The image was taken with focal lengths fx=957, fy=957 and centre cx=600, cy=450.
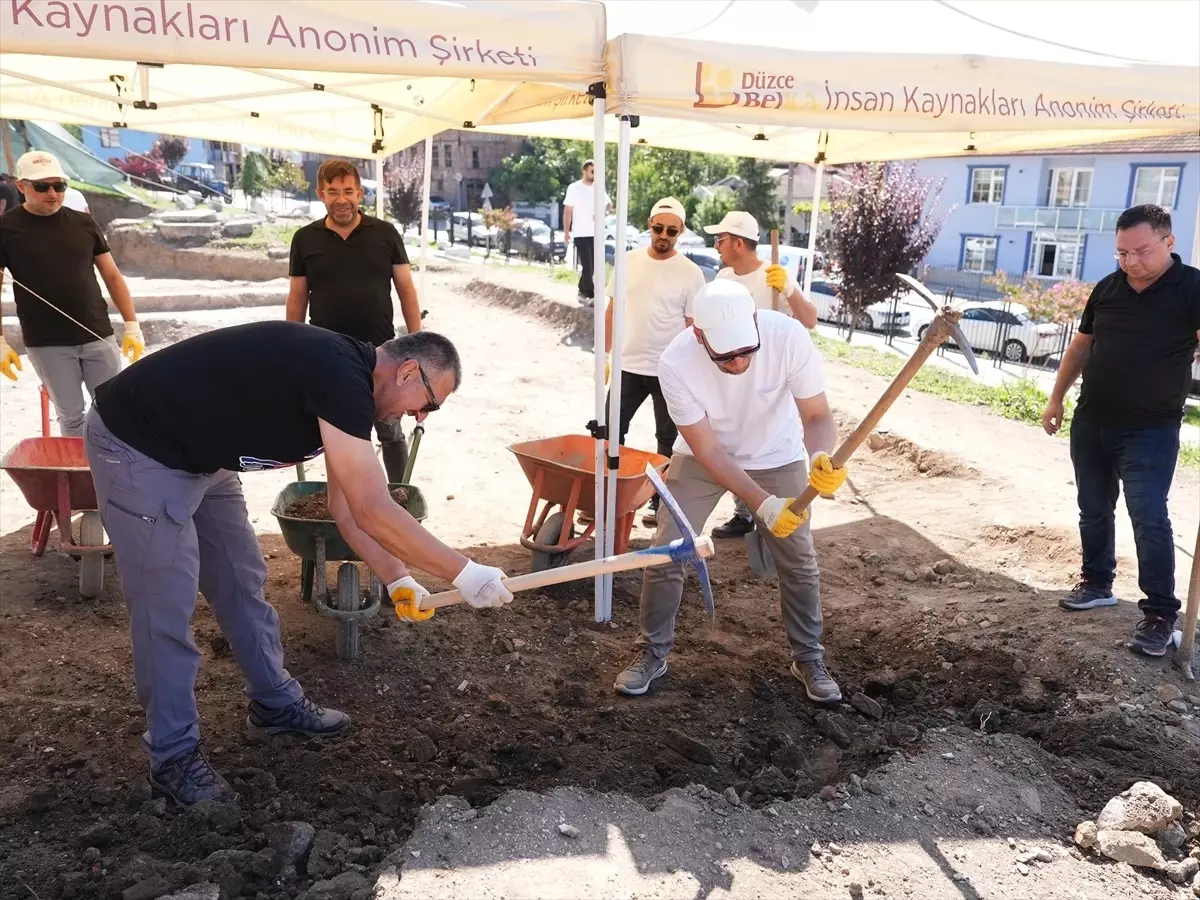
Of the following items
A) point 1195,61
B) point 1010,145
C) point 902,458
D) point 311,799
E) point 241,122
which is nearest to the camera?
point 311,799

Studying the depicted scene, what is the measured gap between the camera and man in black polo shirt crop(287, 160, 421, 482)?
453cm

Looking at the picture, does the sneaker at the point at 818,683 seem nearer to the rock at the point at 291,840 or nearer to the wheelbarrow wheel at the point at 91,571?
the rock at the point at 291,840

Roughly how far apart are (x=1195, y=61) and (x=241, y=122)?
18.4 ft

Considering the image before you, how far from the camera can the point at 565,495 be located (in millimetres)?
4445

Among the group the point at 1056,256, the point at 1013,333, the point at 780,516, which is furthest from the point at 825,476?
the point at 1056,256

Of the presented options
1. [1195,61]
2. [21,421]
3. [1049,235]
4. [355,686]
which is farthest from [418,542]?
[1049,235]

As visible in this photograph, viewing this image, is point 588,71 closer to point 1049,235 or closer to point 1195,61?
point 1195,61

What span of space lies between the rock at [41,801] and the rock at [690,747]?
1.96 metres

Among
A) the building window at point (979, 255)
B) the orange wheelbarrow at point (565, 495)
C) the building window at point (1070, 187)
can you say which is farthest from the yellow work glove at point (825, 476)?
the building window at point (979, 255)

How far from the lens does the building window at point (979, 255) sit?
110 feet

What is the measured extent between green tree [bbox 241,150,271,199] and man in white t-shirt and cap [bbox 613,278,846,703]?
28.4m

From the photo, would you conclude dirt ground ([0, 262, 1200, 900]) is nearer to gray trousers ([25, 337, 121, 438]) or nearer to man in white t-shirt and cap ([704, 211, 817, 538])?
gray trousers ([25, 337, 121, 438])

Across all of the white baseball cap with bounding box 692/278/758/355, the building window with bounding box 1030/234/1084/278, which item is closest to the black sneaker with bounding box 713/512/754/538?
the white baseball cap with bounding box 692/278/758/355

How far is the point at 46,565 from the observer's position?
465 centimetres
